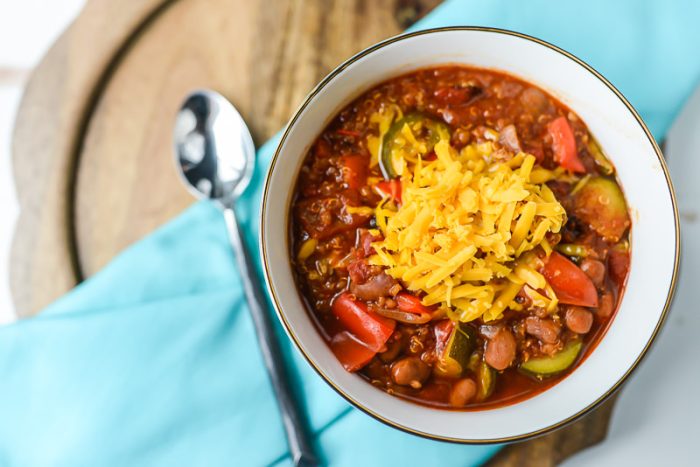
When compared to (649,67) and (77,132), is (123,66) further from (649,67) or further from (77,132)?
(649,67)

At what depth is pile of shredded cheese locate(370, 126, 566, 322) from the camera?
2.11 meters

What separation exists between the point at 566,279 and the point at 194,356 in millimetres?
1488

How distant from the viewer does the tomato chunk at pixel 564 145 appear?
237cm

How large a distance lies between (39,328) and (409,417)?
4.99ft

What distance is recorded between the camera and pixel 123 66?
2.80 metres

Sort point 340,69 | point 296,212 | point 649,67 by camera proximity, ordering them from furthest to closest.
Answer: point 649,67, point 296,212, point 340,69

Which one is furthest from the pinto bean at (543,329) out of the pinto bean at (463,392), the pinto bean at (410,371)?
the pinto bean at (410,371)

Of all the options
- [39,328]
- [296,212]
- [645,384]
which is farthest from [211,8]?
[645,384]

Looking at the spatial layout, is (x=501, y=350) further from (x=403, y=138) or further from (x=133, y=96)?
(x=133, y=96)

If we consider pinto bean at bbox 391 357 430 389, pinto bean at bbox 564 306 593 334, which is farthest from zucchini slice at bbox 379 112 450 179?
pinto bean at bbox 564 306 593 334

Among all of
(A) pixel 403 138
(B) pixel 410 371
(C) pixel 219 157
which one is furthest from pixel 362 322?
(C) pixel 219 157

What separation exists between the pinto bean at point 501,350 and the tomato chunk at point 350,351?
0.42 meters

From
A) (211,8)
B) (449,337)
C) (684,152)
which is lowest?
(449,337)

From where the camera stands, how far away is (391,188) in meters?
2.33
